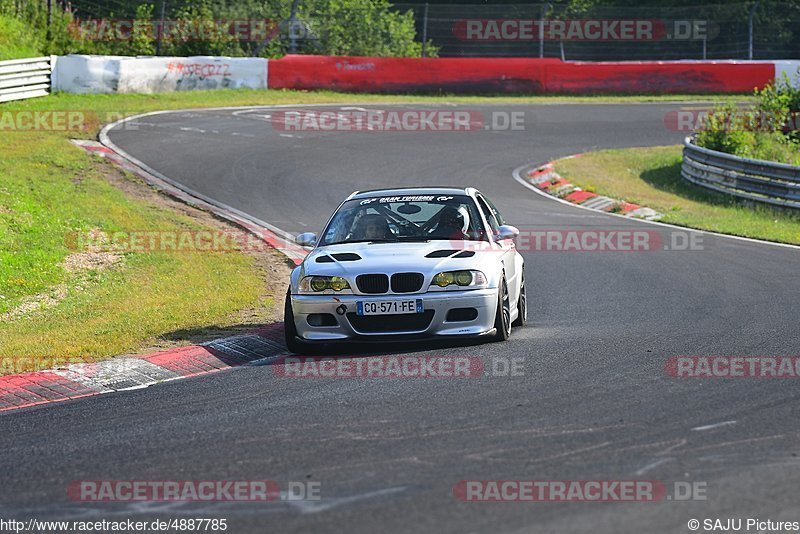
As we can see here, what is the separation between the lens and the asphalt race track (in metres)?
5.27

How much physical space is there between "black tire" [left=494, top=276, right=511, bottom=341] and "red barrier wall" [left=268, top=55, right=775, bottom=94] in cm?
2659

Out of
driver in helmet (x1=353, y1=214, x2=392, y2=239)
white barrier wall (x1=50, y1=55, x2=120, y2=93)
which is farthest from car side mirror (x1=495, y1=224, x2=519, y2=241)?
white barrier wall (x1=50, y1=55, x2=120, y2=93)

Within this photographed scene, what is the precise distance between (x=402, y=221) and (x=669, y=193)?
48.9ft

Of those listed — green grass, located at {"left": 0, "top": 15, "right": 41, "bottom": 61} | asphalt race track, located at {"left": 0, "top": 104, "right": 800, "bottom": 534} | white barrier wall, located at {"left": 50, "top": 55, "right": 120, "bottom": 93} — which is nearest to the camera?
asphalt race track, located at {"left": 0, "top": 104, "right": 800, "bottom": 534}

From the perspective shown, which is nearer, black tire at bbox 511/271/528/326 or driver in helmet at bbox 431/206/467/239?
driver in helmet at bbox 431/206/467/239

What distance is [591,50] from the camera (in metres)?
43.7

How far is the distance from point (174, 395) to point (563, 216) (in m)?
13.0

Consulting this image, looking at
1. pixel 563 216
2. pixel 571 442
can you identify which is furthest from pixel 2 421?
pixel 563 216

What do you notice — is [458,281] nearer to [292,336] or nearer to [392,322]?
[392,322]

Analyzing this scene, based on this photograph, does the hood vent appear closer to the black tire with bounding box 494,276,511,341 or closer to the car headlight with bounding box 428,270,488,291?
the car headlight with bounding box 428,270,488,291

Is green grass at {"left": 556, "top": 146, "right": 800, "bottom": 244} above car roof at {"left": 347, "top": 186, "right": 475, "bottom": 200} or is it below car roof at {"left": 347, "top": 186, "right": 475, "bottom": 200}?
below

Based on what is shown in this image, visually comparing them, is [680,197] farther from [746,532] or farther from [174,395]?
[746,532]

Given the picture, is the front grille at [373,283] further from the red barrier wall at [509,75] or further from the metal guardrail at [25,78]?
the red barrier wall at [509,75]

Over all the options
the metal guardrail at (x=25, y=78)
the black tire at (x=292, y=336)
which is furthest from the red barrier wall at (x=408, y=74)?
the black tire at (x=292, y=336)
